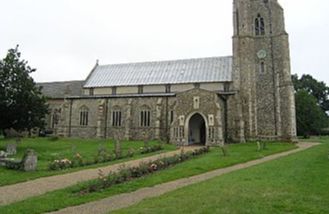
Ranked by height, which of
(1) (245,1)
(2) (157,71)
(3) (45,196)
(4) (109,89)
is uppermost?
(1) (245,1)

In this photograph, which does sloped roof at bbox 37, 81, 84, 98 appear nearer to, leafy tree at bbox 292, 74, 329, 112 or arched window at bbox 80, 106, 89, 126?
arched window at bbox 80, 106, 89, 126

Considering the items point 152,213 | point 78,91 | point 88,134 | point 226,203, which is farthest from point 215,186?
point 78,91

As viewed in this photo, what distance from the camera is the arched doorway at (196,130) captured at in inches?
1335

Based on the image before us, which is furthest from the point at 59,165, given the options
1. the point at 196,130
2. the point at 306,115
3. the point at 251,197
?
the point at 306,115

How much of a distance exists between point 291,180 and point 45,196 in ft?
26.3

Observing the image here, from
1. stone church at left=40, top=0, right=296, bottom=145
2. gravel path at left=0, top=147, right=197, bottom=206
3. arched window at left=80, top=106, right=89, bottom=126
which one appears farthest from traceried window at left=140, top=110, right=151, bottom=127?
gravel path at left=0, top=147, right=197, bottom=206

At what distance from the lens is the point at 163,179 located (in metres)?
11.6

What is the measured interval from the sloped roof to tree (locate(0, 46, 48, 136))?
19.5m

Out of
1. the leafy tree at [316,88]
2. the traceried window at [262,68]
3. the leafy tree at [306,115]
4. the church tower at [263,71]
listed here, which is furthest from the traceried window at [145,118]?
the leafy tree at [316,88]

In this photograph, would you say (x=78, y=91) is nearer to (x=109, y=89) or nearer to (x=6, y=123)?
(x=109, y=89)

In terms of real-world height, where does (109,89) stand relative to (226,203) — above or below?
above

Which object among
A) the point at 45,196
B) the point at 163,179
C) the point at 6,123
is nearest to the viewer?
the point at 45,196

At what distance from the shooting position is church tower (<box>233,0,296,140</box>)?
3362cm

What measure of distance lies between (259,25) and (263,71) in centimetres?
611
